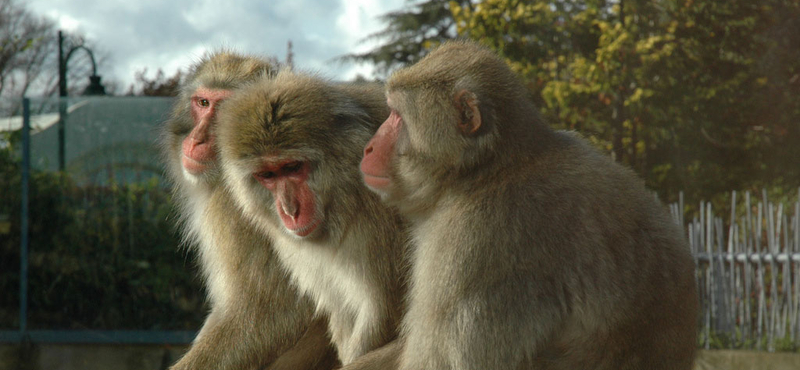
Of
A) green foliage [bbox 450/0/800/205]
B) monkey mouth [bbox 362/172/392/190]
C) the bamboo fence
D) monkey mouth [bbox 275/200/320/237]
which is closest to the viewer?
monkey mouth [bbox 362/172/392/190]

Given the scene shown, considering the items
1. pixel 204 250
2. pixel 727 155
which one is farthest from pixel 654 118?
pixel 204 250

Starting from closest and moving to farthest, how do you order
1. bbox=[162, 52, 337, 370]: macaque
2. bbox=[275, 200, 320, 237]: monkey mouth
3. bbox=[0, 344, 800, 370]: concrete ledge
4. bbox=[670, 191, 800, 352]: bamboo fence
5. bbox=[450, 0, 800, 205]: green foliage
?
bbox=[275, 200, 320, 237]: monkey mouth < bbox=[162, 52, 337, 370]: macaque < bbox=[670, 191, 800, 352]: bamboo fence < bbox=[0, 344, 800, 370]: concrete ledge < bbox=[450, 0, 800, 205]: green foliage

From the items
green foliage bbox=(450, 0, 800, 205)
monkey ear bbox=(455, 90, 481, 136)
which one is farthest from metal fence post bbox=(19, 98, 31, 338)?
monkey ear bbox=(455, 90, 481, 136)

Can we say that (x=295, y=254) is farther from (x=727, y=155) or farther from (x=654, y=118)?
(x=727, y=155)

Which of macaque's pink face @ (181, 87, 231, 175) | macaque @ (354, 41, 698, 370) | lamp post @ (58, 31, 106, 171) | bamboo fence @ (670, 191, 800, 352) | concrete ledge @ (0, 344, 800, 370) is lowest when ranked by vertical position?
concrete ledge @ (0, 344, 800, 370)

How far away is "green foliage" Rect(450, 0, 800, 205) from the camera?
13414 millimetres

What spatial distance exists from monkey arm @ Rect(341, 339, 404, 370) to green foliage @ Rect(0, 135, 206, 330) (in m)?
6.65

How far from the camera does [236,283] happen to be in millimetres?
3887

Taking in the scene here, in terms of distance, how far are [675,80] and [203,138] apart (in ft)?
37.5

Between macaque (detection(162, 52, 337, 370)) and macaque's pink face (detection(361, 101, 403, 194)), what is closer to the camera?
macaque's pink face (detection(361, 101, 403, 194))

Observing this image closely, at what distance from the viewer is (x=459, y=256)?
2.78m

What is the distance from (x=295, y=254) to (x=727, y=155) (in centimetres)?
1296

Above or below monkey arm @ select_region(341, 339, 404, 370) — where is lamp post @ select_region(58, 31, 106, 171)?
above

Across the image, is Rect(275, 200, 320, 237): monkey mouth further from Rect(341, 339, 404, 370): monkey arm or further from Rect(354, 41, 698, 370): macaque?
Rect(341, 339, 404, 370): monkey arm
